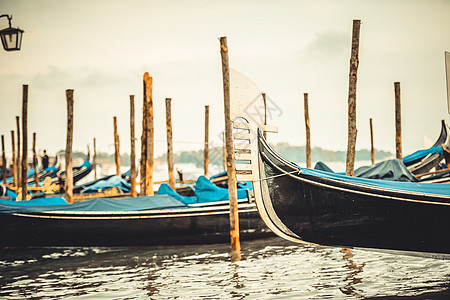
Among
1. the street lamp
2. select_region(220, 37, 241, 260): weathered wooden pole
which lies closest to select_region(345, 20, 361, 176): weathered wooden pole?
select_region(220, 37, 241, 260): weathered wooden pole

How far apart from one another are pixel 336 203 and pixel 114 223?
4770 mm

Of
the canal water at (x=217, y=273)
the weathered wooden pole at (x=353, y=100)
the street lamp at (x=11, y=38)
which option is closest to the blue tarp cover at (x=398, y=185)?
the canal water at (x=217, y=273)

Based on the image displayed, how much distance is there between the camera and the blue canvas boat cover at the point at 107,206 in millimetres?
9695

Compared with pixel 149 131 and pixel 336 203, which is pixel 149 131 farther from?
pixel 336 203

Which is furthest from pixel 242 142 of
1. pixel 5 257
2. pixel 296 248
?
pixel 5 257

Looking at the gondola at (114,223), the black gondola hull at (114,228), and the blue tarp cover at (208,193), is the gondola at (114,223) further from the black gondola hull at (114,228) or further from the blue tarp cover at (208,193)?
the blue tarp cover at (208,193)

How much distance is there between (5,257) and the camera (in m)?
9.33

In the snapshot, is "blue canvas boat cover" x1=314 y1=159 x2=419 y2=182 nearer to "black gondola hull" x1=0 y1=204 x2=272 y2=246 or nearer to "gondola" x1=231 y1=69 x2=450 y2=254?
"black gondola hull" x1=0 y1=204 x2=272 y2=246

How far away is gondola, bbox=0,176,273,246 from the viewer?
965 centimetres

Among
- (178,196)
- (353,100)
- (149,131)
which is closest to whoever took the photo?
(353,100)

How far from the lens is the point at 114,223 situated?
970cm

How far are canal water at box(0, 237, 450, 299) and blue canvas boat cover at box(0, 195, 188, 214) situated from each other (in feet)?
2.28

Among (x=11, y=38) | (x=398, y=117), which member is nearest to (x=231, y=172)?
(x=11, y=38)

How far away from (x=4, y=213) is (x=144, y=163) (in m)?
3.30
